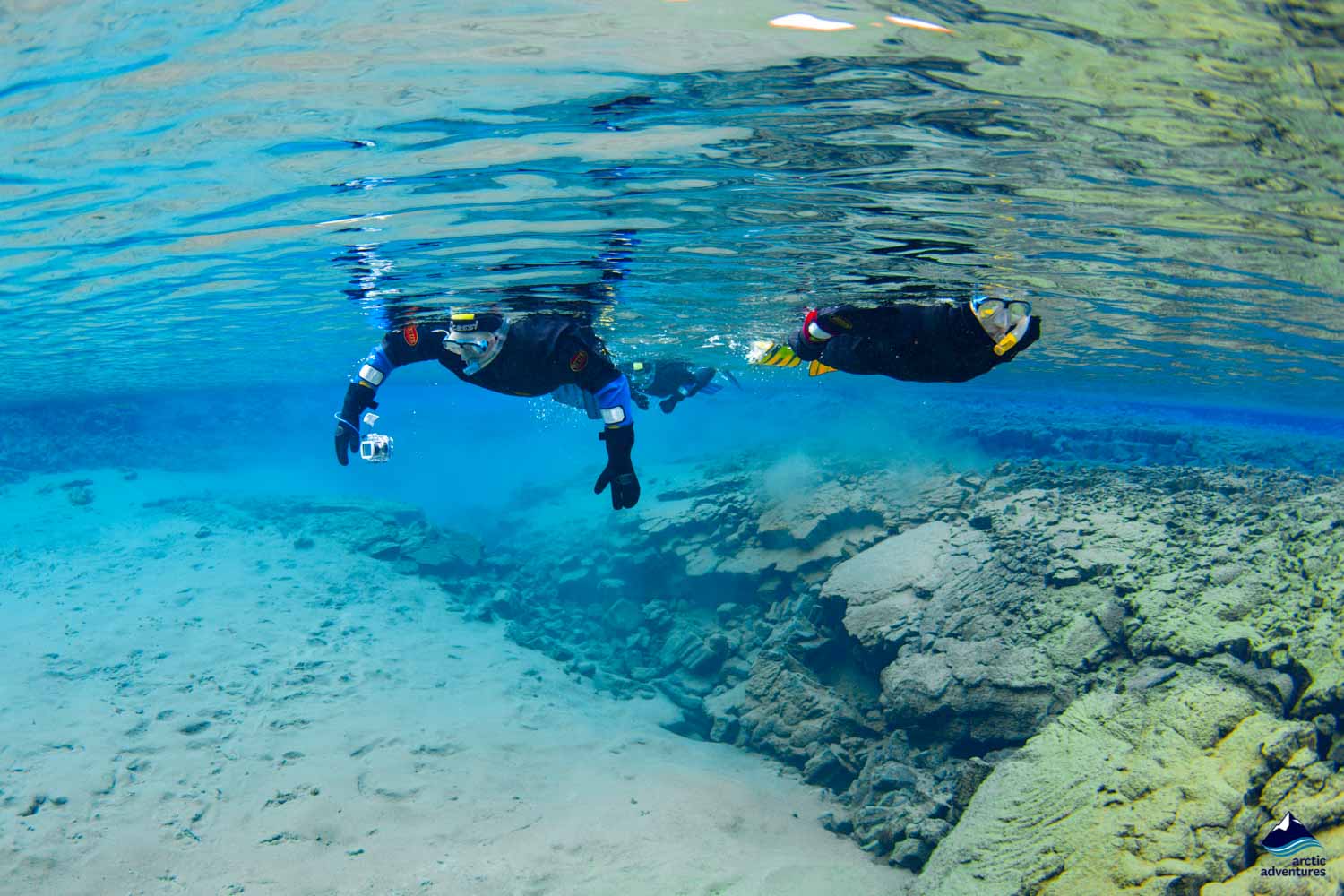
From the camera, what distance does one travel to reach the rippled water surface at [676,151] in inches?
191

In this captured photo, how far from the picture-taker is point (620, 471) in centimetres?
650

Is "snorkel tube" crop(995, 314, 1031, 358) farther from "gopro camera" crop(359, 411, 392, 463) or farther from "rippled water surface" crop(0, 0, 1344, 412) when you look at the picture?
"gopro camera" crop(359, 411, 392, 463)

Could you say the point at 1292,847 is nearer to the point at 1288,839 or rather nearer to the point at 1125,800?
the point at 1288,839

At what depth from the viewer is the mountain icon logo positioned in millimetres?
4355

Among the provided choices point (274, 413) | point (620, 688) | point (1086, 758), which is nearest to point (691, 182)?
point (1086, 758)

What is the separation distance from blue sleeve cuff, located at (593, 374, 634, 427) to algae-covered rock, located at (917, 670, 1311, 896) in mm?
5086

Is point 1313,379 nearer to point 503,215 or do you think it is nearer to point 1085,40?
point 1085,40

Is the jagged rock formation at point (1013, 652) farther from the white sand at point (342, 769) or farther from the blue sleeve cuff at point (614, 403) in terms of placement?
the blue sleeve cuff at point (614, 403)

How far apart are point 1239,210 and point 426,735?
41.2 ft

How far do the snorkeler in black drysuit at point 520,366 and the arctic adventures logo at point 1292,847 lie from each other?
5.37 m

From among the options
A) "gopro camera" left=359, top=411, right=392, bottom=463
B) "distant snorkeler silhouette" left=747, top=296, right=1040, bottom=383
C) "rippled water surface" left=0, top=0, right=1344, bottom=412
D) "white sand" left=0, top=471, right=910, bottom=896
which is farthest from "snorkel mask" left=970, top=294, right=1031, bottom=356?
"gopro camera" left=359, top=411, right=392, bottom=463

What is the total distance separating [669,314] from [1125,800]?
12835 mm

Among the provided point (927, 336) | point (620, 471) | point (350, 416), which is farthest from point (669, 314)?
point (927, 336)

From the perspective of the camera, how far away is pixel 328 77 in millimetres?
5539
